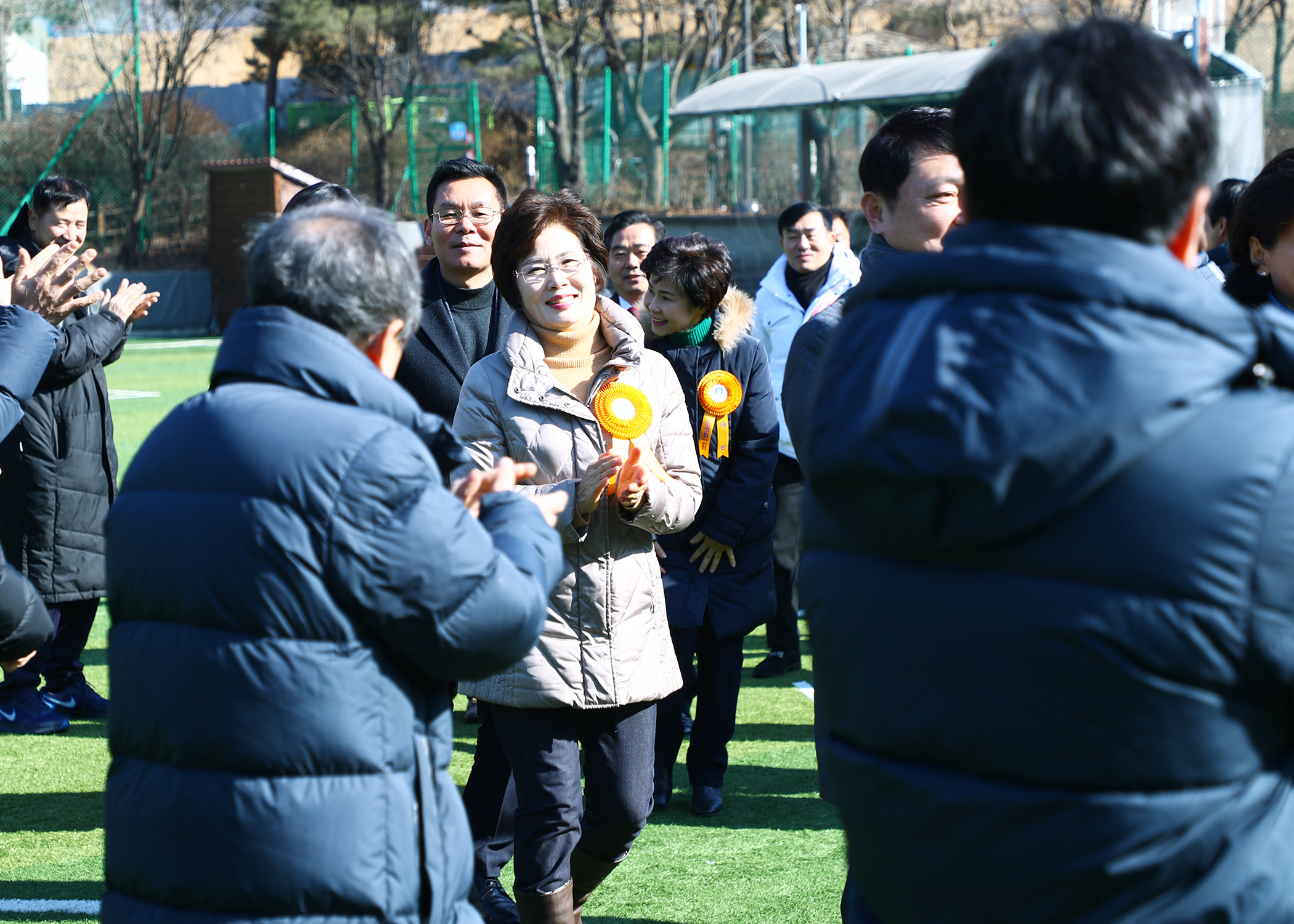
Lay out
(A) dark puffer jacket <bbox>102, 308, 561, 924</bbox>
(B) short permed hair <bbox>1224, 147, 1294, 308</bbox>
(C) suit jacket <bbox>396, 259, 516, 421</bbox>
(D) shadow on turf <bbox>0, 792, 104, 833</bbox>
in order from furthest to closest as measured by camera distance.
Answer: (D) shadow on turf <bbox>0, 792, 104, 833</bbox>
(C) suit jacket <bbox>396, 259, 516, 421</bbox>
(B) short permed hair <bbox>1224, 147, 1294, 308</bbox>
(A) dark puffer jacket <bbox>102, 308, 561, 924</bbox>

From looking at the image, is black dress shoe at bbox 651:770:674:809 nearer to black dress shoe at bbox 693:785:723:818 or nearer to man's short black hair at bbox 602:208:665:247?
black dress shoe at bbox 693:785:723:818

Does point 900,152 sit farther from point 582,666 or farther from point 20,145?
point 20,145

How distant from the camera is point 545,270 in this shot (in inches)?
137

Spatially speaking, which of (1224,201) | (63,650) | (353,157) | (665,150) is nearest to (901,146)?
(1224,201)

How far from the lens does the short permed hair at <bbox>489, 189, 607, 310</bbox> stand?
11.6ft

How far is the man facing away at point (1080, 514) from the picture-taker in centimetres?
132

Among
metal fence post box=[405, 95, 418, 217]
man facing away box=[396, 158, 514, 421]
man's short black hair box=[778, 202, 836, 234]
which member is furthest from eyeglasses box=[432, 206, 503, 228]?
metal fence post box=[405, 95, 418, 217]

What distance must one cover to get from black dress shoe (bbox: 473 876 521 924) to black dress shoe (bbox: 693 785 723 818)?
1007mm

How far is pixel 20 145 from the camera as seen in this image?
24.1 meters

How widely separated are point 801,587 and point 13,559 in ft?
16.4

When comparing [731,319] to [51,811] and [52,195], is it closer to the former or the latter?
[51,811]

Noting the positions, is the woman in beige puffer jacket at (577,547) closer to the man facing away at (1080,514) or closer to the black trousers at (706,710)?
the black trousers at (706,710)

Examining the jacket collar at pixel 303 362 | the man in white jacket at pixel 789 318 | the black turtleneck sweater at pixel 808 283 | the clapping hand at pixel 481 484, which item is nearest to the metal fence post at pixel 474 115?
the man in white jacket at pixel 789 318

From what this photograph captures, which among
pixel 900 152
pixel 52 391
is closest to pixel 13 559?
pixel 52 391
